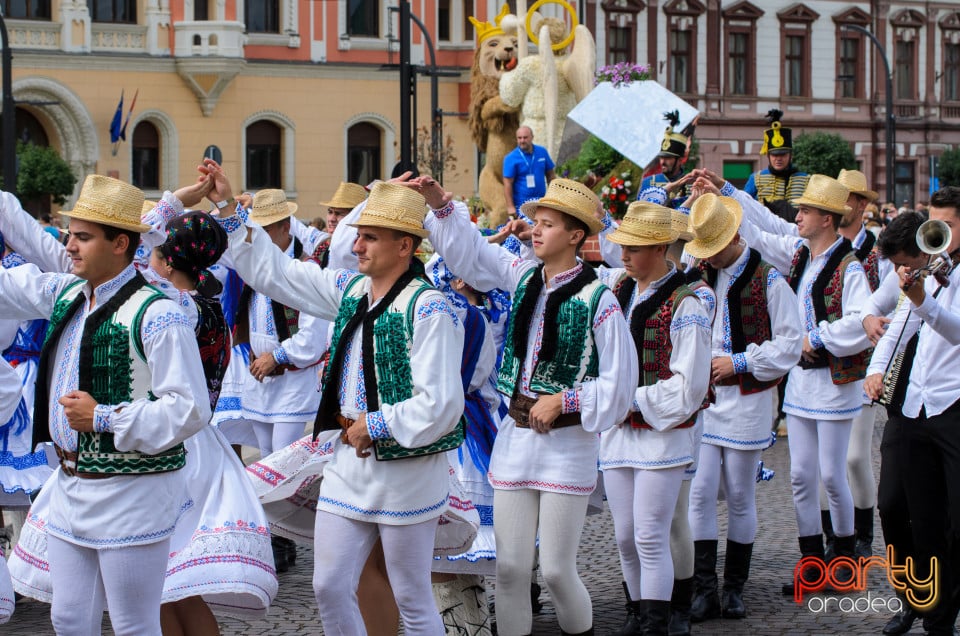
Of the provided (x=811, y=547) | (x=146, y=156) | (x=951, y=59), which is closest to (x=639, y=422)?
(x=811, y=547)

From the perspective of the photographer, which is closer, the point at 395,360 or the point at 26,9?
the point at 395,360

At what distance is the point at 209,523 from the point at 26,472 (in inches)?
101

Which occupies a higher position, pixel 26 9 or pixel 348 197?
pixel 26 9

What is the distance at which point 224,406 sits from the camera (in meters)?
8.43

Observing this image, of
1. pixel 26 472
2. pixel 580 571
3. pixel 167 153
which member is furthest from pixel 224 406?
pixel 167 153

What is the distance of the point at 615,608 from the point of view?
7.42m

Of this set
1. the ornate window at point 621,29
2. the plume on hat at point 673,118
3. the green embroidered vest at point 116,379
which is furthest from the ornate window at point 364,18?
the green embroidered vest at point 116,379

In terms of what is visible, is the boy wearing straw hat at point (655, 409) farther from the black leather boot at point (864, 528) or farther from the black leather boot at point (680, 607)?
the black leather boot at point (864, 528)

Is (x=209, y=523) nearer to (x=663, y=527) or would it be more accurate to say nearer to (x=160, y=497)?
(x=160, y=497)

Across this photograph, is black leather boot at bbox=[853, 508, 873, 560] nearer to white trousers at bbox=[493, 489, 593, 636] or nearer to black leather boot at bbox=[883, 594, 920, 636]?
black leather boot at bbox=[883, 594, 920, 636]

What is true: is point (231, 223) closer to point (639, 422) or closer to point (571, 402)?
point (571, 402)

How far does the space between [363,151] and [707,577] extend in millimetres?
36639

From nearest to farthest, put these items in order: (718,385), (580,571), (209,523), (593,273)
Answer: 1. (209,523)
2. (593,273)
3. (718,385)
4. (580,571)

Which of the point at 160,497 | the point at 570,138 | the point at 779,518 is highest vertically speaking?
the point at 570,138
